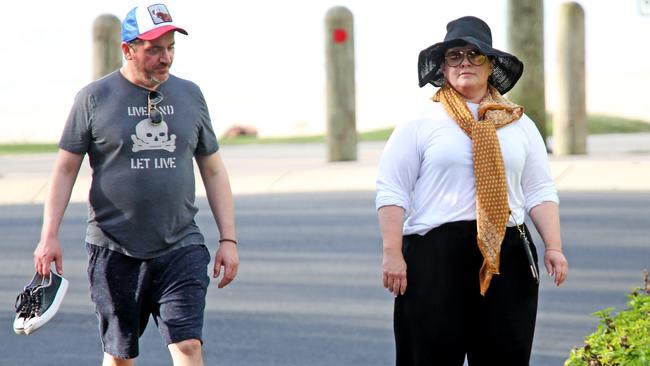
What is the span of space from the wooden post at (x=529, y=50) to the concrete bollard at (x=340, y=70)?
1.88 meters

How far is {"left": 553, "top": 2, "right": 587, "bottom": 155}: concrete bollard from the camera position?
17328 millimetres

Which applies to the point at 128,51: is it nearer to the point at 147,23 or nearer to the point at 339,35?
the point at 147,23

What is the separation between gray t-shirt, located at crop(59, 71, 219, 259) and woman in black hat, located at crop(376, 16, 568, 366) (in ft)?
2.67

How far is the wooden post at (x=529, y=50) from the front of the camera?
17.2 metres

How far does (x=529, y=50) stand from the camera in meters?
17.3

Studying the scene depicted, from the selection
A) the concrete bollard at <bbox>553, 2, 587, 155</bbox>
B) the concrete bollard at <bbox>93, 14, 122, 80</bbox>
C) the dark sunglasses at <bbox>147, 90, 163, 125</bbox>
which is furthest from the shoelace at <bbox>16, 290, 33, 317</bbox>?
the concrete bollard at <bbox>553, 2, 587, 155</bbox>

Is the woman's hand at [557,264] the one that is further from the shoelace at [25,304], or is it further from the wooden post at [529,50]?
the wooden post at [529,50]

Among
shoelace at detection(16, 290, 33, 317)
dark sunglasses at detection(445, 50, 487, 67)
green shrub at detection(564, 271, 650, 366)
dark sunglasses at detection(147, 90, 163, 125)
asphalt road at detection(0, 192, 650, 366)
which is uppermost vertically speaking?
dark sunglasses at detection(445, 50, 487, 67)

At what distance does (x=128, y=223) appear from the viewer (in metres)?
5.71

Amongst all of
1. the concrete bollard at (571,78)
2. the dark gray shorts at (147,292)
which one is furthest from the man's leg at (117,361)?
the concrete bollard at (571,78)

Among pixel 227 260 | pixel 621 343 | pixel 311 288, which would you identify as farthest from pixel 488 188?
pixel 311 288

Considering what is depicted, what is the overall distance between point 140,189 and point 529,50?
1213 centimetres

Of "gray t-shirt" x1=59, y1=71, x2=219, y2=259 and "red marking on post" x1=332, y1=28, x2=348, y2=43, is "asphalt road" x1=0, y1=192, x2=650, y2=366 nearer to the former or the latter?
"gray t-shirt" x1=59, y1=71, x2=219, y2=259

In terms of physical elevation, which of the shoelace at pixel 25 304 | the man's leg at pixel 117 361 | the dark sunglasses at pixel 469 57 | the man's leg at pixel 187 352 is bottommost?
the man's leg at pixel 117 361
